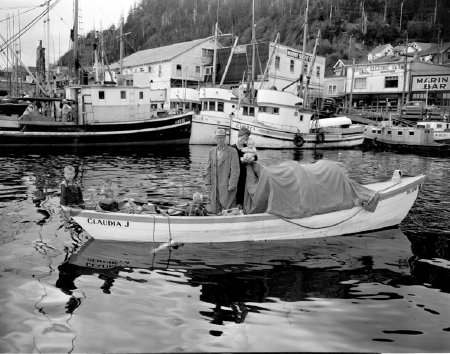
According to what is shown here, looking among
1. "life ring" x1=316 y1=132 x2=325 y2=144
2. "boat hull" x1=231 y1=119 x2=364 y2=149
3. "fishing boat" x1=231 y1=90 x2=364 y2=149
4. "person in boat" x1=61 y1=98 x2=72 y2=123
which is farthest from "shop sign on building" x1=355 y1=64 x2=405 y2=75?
"person in boat" x1=61 y1=98 x2=72 y2=123

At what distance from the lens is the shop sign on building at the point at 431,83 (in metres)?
58.8

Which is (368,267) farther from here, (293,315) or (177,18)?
(177,18)

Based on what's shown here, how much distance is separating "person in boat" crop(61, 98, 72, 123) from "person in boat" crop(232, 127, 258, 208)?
27.1 meters

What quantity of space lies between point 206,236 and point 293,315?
12.3 feet

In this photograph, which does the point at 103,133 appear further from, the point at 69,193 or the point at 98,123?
the point at 69,193

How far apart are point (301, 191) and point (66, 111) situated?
2857 centimetres

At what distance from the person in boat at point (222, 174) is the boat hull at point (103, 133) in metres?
25.5

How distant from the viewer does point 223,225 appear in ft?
32.9

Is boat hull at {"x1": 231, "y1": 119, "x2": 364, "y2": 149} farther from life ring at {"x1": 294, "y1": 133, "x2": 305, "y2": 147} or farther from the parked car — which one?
the parked car

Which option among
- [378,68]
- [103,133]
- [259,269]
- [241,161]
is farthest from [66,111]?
[378,68]

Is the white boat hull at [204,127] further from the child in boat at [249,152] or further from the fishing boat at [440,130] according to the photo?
the child in boat at [249,152]

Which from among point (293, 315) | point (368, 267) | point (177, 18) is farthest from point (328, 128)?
point (177, 18)

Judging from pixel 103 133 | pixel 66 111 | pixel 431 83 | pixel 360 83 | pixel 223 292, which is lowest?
pixel 223 292

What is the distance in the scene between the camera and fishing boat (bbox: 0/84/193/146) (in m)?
32.6
